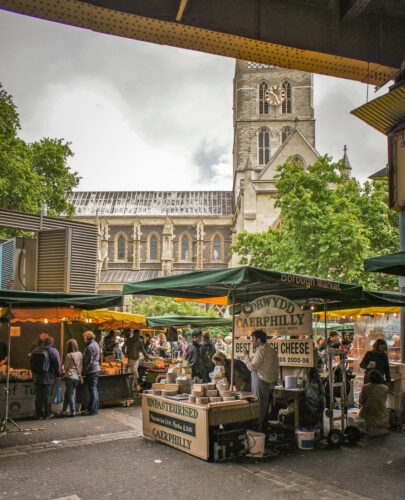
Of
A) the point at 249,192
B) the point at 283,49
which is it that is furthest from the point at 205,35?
the point at 249,192

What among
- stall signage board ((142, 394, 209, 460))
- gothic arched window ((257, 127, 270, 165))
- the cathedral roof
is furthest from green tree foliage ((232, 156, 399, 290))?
the cathedral roof

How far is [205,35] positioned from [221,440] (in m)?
5.77

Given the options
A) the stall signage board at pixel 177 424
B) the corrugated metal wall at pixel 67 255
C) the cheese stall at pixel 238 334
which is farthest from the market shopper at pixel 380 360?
the corrugated metal wall at pixel 67 255

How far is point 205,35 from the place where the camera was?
6477 millimetres

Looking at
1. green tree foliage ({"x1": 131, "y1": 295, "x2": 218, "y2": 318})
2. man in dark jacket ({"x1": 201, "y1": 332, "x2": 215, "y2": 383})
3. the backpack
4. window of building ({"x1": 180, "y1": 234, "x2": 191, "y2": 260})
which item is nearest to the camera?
the backpack

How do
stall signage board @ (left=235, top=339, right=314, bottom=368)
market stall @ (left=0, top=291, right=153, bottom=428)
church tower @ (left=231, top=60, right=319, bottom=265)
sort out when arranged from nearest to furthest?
stall signage board @ (left=235, top=339, right=314, bottom=368) < market stall @ (left=0, top=291, right=153, bottom=428) < church tower @ (left=231, top=60, right=319, bottom=265)

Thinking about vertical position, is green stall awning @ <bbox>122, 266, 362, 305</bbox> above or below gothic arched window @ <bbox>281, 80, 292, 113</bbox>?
below

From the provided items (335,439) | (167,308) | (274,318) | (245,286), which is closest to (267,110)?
(167,308)

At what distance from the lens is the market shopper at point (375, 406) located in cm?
782

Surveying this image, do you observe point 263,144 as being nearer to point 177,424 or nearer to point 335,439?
point 335,439

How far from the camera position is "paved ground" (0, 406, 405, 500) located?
5.03 meters

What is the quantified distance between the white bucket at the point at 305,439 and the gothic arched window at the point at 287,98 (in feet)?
150

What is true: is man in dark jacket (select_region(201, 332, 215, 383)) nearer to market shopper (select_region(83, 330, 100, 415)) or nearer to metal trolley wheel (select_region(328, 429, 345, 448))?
market shopper (select_region(83, 330, 100, 415))

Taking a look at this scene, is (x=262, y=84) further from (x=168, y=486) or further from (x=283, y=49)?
(x=168, y=486)
